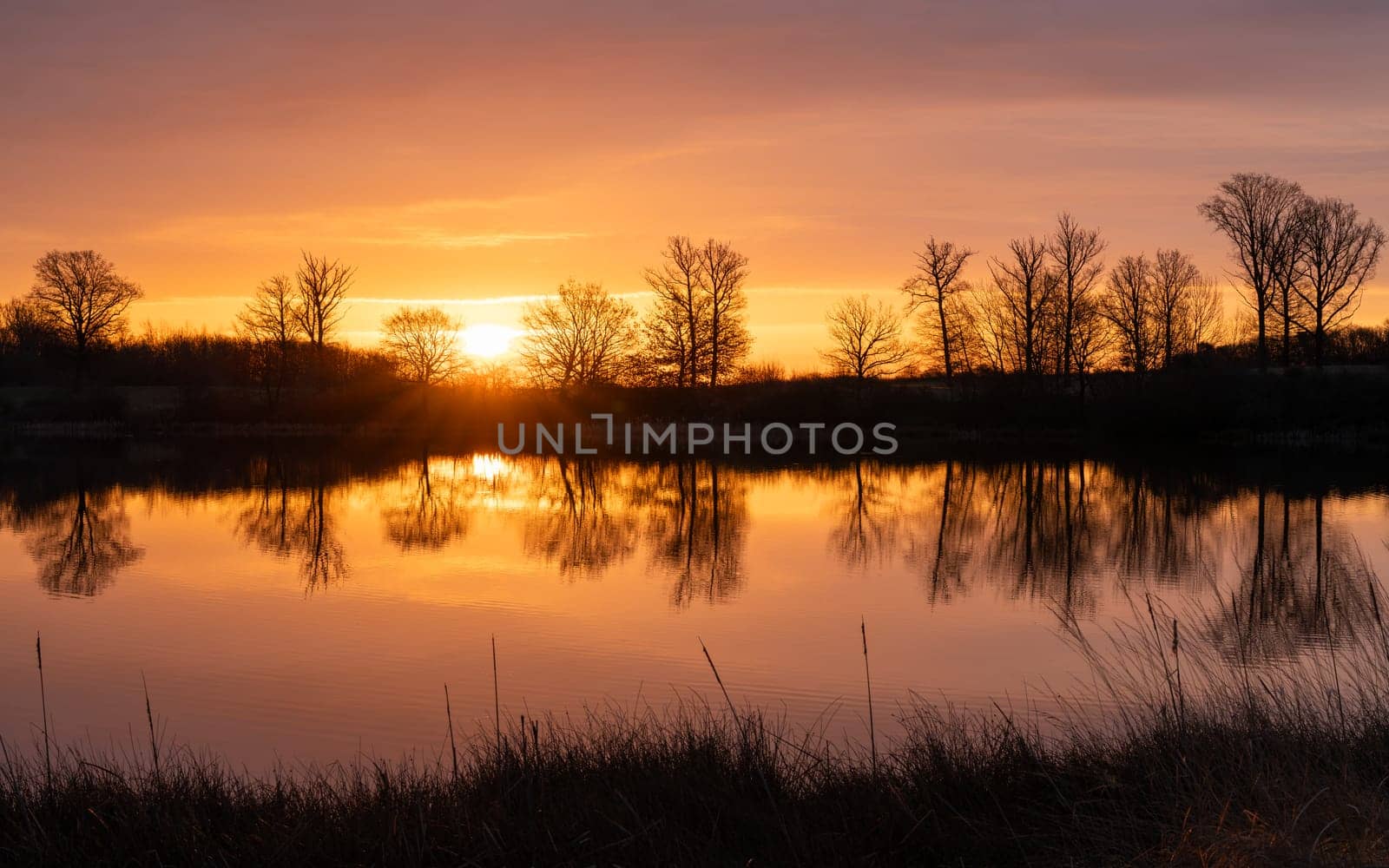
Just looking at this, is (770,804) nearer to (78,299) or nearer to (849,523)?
(849,523)

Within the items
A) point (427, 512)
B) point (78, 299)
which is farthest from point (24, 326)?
point (427, 512)

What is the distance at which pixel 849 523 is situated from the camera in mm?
21000

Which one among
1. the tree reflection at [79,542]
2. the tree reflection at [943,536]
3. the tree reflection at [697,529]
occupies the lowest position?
the tree reflection at [943,536]

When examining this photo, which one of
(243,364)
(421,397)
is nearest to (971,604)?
(421,397)

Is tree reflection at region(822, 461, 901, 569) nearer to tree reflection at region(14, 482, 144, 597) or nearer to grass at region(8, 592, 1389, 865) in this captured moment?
grass at region(8, 592, 1389, 865)

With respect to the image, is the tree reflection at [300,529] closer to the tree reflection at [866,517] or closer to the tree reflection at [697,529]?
the tree reflection at [697,529]

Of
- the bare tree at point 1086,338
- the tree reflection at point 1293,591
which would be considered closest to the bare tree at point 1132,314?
the bare tree at point 1086,338

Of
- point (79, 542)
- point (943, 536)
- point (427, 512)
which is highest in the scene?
point (79, 542)

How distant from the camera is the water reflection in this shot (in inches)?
537

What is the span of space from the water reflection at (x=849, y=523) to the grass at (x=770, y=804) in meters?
2.06

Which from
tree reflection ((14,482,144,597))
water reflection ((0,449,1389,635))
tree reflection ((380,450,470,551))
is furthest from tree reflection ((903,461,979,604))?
tree reflection ((14,482,144,597))

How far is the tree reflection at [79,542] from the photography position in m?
14.5

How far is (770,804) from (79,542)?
1624cm

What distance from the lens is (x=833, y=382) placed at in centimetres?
5269
